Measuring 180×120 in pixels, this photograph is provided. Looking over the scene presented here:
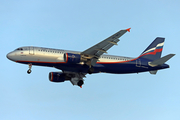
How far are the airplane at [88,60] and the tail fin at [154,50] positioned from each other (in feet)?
0.59

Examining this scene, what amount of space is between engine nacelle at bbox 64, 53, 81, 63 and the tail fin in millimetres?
12356

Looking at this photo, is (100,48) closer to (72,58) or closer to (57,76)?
(72,58)

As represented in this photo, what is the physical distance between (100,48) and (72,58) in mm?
4228

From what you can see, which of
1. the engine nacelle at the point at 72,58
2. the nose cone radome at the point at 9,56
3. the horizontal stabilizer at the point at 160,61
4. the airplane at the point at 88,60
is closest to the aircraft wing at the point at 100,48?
the airplane at the point at 88,60

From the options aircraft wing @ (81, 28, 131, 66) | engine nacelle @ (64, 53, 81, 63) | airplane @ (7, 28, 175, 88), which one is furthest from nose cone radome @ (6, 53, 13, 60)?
aircraft wing @ (81, 28, 131, 66)

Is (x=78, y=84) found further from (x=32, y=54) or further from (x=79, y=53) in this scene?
(x=32, y=54)

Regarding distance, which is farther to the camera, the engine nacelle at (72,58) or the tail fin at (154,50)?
the tail fin at (154,50)

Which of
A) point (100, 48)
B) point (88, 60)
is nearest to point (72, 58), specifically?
point (88, 60)

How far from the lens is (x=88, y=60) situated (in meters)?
39.8

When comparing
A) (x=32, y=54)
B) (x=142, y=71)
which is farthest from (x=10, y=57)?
(x=142, y=71)

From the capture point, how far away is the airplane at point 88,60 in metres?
38.2

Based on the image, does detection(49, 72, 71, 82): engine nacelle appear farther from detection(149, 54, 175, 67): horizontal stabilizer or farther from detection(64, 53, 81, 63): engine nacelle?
detection(149, 54, 175, 67): horizontal stabilizer

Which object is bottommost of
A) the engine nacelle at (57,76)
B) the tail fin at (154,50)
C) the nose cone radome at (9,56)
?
the engine nacelle at (57,76)

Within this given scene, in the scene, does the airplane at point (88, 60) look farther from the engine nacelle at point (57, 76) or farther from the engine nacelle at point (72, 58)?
the engine nacelle at point (57, 76)
